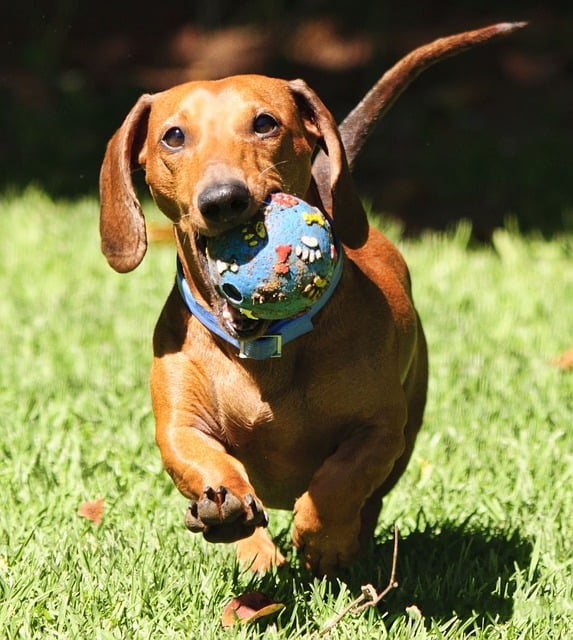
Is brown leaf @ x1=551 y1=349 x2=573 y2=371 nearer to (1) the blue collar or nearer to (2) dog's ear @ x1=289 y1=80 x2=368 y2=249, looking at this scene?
(2) dog's ear @ x1=289 y1=80 x2=368 y2=249

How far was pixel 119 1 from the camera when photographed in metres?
10.6

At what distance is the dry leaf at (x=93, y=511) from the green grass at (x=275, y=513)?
0.12 ft

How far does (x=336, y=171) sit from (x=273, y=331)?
1.60 feet

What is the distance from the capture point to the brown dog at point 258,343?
10.8 feet

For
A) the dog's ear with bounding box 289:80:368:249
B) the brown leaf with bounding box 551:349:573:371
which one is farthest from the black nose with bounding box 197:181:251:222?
the brown leaf with bounding box 551:349:573:371

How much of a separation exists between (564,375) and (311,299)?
2.40m

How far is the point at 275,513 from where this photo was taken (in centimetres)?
428

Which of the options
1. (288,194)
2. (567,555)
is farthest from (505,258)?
(288,194)

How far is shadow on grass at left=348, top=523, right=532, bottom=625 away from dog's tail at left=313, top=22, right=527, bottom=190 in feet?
3.79

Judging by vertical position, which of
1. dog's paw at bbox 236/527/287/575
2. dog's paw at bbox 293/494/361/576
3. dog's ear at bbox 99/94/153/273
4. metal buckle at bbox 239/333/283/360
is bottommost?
dog's paw at bbox 236/527/287/575

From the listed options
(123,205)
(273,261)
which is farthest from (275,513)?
(273,261)

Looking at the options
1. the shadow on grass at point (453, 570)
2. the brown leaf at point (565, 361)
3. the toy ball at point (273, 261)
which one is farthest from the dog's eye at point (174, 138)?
the brown leaf at point (565, 361)

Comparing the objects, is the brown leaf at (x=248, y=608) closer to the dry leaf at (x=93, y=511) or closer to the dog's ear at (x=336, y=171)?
the dry leaf at (x=93, y=511)

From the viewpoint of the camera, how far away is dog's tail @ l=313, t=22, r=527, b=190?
13.7 feet
